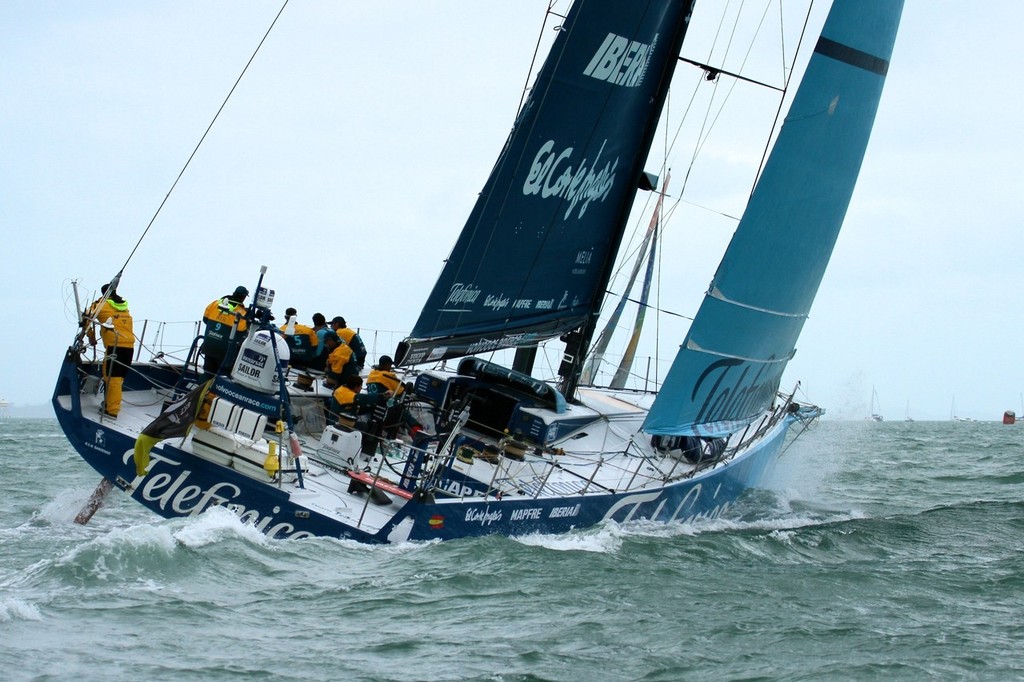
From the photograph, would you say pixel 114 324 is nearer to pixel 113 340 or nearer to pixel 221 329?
pixel 113 340

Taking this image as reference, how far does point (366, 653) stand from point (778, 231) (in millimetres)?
6674

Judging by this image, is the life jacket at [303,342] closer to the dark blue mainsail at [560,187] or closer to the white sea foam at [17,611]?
the dark blue mainsail at [560,187]

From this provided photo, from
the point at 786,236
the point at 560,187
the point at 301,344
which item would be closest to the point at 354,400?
the point at 301,344

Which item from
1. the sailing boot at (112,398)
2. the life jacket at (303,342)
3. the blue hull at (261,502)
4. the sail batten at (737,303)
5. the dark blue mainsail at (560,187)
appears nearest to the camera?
the blue hull at (261,502)

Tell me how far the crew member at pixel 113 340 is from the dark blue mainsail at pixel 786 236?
4.75 m

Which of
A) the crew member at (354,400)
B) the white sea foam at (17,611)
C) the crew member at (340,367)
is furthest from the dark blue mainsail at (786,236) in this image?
the white sea foam at (17,611)

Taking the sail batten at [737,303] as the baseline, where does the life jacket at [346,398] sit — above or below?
below

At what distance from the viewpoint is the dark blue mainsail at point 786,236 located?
37.9ft

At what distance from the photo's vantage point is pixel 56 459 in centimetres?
1898

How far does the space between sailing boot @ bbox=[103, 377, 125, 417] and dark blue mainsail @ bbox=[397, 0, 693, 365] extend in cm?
245

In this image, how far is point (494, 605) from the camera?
7.94 meters

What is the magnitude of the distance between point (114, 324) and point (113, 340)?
0.14 meters

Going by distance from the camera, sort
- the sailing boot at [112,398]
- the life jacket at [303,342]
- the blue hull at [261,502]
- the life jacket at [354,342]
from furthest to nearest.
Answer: the life jacket at [303,342] → the life jacket at [354,342] → the sailing boot at [112,398] → the blue hull at [261,502]

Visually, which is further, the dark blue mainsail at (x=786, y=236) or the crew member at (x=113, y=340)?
the dark blue mainsail at (x=786, y=236)
